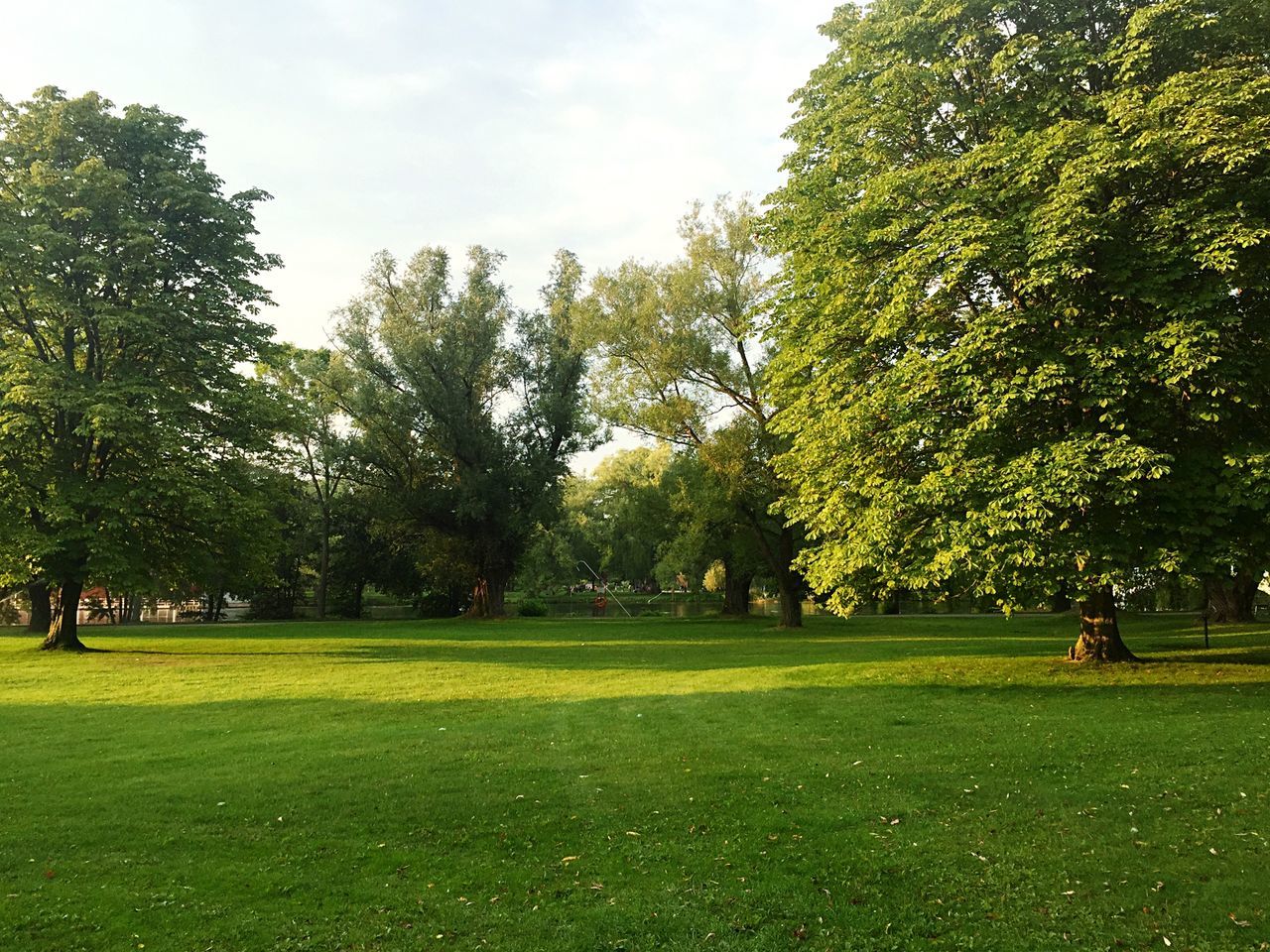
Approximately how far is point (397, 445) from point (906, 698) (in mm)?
36352

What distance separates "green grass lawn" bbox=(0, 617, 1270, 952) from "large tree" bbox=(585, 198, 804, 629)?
60.8 feet

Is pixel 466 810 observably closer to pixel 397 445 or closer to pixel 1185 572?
pixel 1185 572

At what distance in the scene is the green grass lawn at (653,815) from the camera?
515 centimetres

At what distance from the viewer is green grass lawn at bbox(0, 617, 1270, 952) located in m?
5.15

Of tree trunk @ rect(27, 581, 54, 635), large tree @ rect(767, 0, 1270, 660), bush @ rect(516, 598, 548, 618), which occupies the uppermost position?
large tree @ rect(767, 0, 1270, 660)

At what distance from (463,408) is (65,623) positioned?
2177cm

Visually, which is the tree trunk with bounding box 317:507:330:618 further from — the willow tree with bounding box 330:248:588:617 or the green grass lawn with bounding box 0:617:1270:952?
the green grass lawn with bounding box 0:617:1270:952

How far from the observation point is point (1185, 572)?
13.2 meters

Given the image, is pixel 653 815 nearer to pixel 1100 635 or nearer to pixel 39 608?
pixel 1100 635

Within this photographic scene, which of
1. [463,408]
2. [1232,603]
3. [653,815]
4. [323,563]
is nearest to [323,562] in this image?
[323,563]

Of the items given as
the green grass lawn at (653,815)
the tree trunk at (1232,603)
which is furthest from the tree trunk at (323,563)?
the tree trunk at (1232,603)

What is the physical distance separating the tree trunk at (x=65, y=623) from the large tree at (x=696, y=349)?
20848mm

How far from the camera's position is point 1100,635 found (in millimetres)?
17094

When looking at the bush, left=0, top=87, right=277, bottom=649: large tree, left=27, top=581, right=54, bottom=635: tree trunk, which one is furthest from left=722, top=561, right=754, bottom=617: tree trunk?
left=27, top=581, right=54, bottom=635: tree trunk
